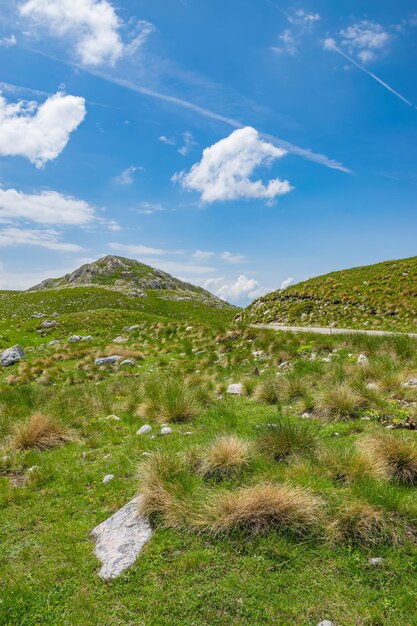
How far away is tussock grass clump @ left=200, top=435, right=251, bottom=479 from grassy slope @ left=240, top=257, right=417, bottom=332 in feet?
59.6

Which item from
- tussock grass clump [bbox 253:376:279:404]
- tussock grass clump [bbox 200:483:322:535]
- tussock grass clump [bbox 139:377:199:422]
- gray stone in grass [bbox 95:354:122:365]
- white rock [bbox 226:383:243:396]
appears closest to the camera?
tussock grass clump [bbox 200:483:322:535]

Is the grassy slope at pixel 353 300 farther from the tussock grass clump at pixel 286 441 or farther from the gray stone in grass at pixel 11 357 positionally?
the gray stone in grass at pixel 11 357

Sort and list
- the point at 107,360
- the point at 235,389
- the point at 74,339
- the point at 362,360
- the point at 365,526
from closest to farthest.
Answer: the point at 365,526, the point at 235,389, the point at 362,360, the point at 107,360, the point at 74,339

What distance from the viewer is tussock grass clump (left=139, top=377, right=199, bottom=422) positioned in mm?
10641

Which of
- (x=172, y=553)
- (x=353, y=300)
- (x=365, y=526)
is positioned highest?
(x=353, y=300)

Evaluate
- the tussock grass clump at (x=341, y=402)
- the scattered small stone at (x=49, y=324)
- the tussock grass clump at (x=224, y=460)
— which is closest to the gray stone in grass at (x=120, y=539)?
the tussock grass clump at (x=224, y=460)

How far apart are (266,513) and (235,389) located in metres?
7.32

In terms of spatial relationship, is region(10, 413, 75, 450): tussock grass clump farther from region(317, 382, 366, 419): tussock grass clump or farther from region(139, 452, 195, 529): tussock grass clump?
region(317, 382, 366, 419): tussock grass clump

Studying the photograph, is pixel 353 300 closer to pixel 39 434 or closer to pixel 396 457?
pixel 396 457

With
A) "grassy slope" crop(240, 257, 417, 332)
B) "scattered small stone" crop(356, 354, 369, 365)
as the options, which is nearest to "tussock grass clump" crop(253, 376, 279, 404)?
"scattered small stone" crop(356, 354, 369, 365)

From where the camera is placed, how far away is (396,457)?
6.57 m

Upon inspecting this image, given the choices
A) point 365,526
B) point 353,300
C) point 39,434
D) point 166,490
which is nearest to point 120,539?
point 166,490

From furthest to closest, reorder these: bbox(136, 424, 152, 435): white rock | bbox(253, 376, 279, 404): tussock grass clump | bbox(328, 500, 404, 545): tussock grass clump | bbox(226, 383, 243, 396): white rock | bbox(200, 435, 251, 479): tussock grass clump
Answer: bbox(226, 383, 243, 396): white rock
bbox(253, 376, 279, 404): tussock grass clump
bbox(136, 424, 152, 435): white rock
bbox(200, 435, 251, 479): tussock grass clump
bbox(328, 500, 404, 545): tussock grass clump

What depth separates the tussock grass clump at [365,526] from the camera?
5.22 meters
